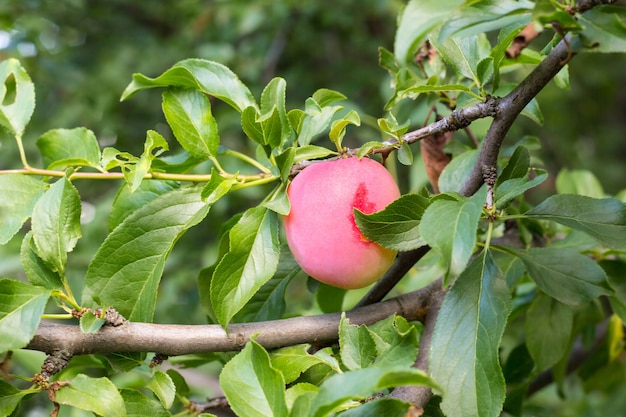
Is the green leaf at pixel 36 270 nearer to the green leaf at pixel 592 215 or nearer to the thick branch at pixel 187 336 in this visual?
the thick branch at pixel 187 336

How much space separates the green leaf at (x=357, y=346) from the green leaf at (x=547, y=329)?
274 mm

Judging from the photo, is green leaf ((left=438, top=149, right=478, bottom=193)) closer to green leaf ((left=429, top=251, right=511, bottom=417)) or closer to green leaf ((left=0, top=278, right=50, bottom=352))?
green leaf ((left=429, top=251, right=511, bottom=417))

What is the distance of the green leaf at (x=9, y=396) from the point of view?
1.43 feet

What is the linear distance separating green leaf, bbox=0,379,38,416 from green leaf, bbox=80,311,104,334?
58 millimetres

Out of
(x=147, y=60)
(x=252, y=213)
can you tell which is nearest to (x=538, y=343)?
(x=252, y=213)

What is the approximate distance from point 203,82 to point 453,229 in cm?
25

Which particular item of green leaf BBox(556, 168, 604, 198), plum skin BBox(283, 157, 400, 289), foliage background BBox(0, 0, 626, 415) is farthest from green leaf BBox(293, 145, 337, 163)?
foliage background BBox(0, 0, 626, 415)

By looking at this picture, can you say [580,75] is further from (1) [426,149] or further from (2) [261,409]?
(2) [261,409]

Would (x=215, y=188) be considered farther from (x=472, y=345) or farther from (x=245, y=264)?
(x=472, y=345)

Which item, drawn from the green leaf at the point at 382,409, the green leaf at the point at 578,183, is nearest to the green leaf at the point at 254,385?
the green leaf at the point at 382,409

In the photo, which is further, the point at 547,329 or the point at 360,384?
the point at 547,329

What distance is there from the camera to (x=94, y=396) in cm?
43

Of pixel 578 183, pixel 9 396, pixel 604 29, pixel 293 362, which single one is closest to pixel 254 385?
pixel 293 362

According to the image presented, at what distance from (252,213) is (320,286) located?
15 centimetres
